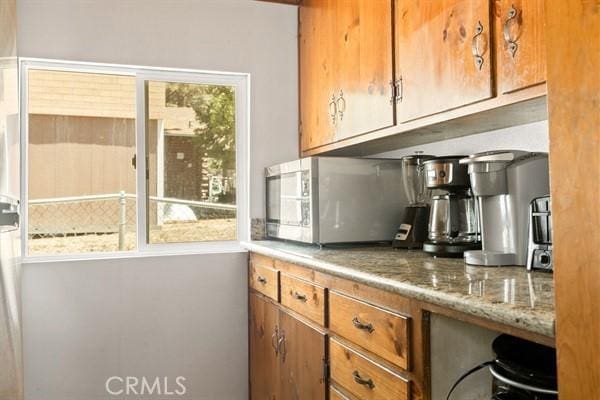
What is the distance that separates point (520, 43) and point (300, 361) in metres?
1.36

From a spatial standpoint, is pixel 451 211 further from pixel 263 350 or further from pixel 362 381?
pixel 263 350

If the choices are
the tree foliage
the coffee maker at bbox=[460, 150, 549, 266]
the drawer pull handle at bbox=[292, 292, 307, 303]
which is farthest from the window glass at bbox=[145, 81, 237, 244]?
the coffee maker at bbox=[460, 150, 549, 266]

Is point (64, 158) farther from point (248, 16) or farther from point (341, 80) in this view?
point (341, 80)

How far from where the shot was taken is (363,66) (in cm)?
216

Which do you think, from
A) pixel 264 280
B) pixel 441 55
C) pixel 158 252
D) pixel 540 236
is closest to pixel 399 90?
pixel 441 55

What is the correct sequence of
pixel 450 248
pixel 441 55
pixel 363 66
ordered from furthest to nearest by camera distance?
pixel 363 66 < pixel 450 248 < pixel 441 55

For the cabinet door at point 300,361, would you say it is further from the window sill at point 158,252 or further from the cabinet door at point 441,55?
the cabinet door at point 441,55

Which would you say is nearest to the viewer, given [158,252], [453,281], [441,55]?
[453,281]

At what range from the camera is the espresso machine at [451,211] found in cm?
178

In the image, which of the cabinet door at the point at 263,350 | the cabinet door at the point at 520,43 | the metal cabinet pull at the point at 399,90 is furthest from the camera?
the cabinet door at the point at 263,350

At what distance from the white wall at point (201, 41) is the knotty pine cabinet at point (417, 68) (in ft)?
0.66

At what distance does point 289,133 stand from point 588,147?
2356 millimetres

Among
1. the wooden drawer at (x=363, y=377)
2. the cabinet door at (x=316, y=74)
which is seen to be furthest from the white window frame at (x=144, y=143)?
the wooden drawer at (x=363, y=377)

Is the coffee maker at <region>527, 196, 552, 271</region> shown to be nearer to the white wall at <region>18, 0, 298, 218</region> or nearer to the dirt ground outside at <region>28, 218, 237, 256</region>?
the white wall at <region>18, 0, 298, 218</region>
